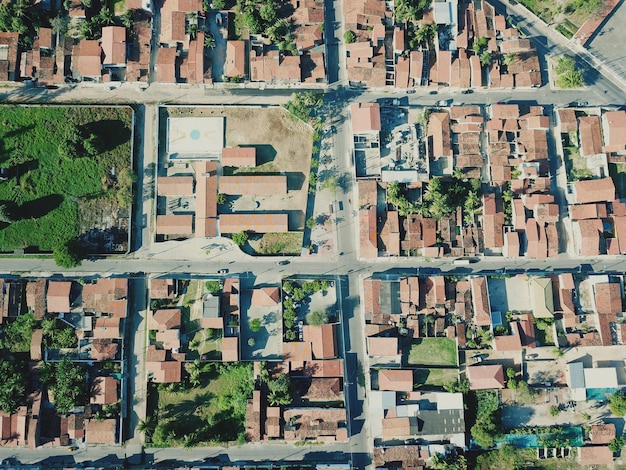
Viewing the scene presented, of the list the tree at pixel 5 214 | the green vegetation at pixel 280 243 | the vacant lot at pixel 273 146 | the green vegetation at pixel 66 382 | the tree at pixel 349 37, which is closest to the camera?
the green vegetation at pixel 66 382

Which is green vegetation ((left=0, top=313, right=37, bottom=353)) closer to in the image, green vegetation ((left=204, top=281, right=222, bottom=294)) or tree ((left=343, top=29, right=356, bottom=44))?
green vegetation ((left=204, top=281, right=222, bottom=294))

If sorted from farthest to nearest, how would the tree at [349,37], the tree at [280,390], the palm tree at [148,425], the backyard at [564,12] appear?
1. the backyard at [564,12]
2. the tree at [349,37]
3. the tree at [280,390]
4. the palm tree at [148,425]

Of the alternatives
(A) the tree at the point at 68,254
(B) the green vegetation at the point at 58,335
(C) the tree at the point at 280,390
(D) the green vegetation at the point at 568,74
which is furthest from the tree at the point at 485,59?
(B) the green vegetation at the point at 58,335

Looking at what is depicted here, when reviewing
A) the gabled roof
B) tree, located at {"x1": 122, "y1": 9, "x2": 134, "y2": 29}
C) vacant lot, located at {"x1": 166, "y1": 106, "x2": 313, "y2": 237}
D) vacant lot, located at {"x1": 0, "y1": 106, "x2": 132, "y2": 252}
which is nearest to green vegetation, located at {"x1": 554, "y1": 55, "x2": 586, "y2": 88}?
vacant lot, located at {"x1": 166, "y1": 106, "x2": 313, "y2": 237}

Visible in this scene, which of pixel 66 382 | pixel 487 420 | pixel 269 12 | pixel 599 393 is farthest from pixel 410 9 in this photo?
pixel 66 382

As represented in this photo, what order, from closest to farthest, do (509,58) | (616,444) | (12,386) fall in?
(12,386) → (616,444) → (509,58)

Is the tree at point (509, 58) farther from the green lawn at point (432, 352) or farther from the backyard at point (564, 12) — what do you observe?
the green lawn at point (432, 352)

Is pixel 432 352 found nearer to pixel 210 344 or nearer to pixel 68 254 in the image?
pixel 210 344
